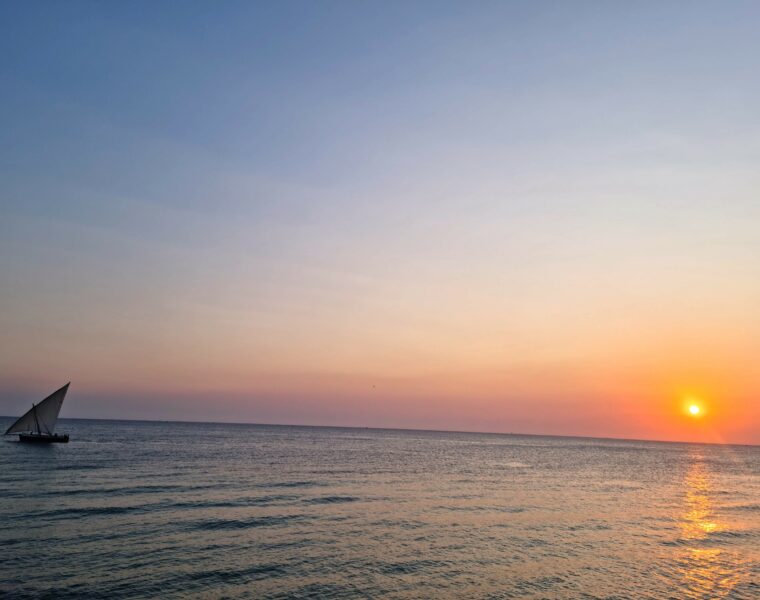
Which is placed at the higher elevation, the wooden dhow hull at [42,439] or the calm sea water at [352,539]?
the calm sea water at [352,539]

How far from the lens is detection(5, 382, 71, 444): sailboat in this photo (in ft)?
385

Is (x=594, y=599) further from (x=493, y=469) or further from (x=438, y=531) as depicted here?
(x=493, y=469)

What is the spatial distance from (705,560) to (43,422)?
5164 inches

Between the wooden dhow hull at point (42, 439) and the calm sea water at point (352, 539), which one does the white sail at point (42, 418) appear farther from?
the calm sea water at point (352, 539)

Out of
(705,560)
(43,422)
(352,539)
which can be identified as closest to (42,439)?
(43,422)

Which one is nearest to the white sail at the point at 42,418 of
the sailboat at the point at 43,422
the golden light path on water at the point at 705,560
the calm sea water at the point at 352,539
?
A: the sailboat at the point at 43,422

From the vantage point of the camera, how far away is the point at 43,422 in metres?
120

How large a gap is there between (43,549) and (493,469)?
83.7 m

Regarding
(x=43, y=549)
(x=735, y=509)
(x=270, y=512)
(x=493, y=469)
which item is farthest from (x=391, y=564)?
(x=493, y=469)

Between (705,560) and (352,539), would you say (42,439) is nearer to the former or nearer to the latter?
(352,539)

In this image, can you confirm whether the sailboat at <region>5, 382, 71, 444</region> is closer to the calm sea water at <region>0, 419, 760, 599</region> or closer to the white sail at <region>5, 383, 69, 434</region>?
the white sail at <region>5, 383, 69, 434</region>

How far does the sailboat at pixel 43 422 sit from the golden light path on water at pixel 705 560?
12109cm

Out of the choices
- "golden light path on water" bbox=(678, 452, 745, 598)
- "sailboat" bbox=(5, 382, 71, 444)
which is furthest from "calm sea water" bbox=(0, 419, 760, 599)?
"sailboat" bbox=(5, 382, 71, 444)

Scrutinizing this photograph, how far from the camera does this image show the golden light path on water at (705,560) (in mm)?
30356
